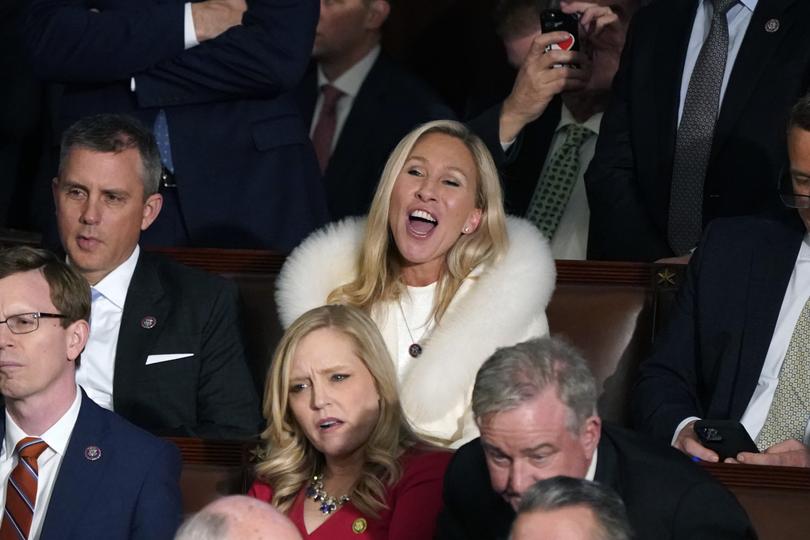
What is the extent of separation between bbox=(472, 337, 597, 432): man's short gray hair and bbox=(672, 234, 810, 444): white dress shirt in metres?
0.90

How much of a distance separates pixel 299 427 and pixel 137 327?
0.72 meters

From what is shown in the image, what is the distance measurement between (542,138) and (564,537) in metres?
2.75

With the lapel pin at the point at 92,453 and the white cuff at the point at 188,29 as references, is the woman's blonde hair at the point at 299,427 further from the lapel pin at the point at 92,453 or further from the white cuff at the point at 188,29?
the white cuff at the point at 188,29

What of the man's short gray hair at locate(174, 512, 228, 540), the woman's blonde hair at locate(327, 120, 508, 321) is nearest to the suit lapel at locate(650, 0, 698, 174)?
the woman's blonde hair at locate(327, 120, 508, 321)

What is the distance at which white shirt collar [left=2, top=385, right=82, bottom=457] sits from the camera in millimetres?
3469

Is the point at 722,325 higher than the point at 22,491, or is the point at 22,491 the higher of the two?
the point at 722,325

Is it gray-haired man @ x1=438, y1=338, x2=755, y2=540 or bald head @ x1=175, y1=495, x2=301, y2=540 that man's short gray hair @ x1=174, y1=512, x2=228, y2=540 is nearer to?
bald head @ x1=175, y1=495, x2=301, y2=540

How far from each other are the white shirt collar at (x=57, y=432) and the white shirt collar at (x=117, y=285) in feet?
2.16

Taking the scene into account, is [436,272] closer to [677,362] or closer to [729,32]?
[677,362]

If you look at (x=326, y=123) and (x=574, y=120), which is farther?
(x=326, y=123)

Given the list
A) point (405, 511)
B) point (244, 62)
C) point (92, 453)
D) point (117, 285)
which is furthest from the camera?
point (244, 62)

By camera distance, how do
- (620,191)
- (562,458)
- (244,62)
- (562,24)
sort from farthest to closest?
1. (562,24)
2. (620,191)
3. (244,62)
4. (562,458)

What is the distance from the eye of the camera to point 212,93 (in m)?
4.51

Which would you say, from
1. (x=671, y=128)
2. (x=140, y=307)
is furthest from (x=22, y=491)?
(x=671, y=128)
